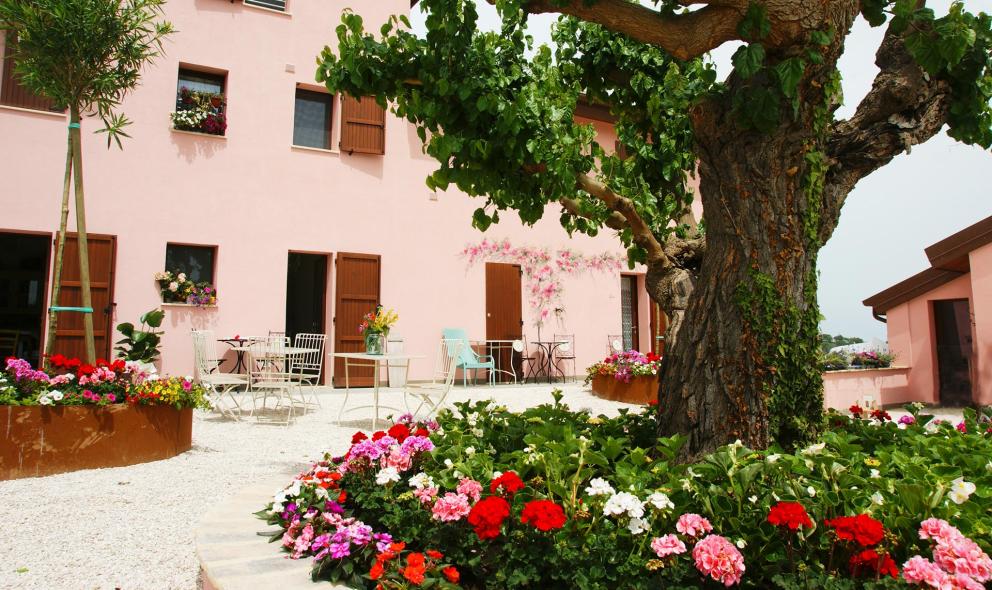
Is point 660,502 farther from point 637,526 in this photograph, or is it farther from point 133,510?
point 133,510

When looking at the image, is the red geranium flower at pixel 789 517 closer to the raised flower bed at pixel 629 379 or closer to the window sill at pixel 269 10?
the raised flower bed at pixel 629 379

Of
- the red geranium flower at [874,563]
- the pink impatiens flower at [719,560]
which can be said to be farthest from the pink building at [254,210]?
the red geranium flower at [874,563]

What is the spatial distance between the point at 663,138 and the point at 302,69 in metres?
7.66

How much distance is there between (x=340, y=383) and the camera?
9.51 meters

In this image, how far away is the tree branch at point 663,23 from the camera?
2.32 m

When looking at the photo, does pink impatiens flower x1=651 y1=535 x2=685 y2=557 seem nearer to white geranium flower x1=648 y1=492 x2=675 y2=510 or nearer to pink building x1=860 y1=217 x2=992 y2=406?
white geranium flower x1=648 y1=492 x2=675 y2=510

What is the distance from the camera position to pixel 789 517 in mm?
1519

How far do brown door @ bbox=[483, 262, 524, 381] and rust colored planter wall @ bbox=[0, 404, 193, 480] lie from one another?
6591 millimetres

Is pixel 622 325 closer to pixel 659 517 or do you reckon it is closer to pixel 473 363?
pixel 473 363

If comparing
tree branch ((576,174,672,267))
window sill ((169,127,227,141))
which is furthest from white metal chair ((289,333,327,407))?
tree branch ((576,174,672,267))

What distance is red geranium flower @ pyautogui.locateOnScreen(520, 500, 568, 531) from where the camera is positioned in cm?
163

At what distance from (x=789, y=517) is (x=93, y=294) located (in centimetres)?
895

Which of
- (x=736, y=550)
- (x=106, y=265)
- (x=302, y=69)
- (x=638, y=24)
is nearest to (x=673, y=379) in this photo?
(x=736, y=550)

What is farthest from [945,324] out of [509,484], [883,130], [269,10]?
[269,10]
